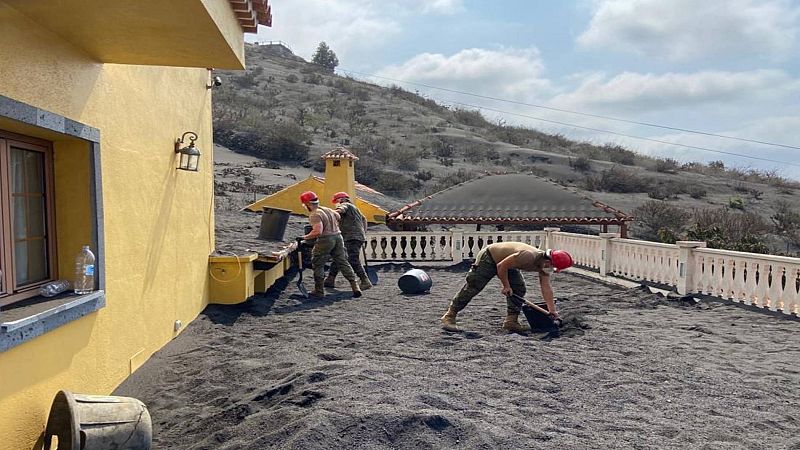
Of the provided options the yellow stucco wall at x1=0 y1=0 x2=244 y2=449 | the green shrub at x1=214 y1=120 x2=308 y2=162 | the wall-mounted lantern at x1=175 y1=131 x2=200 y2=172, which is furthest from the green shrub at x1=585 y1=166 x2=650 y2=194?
the yellow stucco wall at x1=0 y1=0 x2=244 y2=449

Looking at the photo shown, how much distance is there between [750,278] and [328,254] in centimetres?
688

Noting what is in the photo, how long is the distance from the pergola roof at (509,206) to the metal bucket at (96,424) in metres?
14.1

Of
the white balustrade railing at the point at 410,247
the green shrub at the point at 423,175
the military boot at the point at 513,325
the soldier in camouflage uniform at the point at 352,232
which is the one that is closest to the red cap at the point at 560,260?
the military boot at the point at 513,325

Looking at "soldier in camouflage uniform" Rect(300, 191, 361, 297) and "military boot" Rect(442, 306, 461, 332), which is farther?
"soldier in camouflage uniform" Rect(300, 191, 361, 297)

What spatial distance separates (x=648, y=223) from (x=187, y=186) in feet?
78.7

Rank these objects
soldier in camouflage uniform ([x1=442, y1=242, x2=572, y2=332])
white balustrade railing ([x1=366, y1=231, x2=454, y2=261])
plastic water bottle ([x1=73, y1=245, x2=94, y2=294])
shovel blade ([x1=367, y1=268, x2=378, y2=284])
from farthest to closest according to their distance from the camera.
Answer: white balustrade railing ([x1=366, y1=231, x2=454, y2=261]), shovel blade ([x1=367, y1=268, x2=378, y2=284]), soldier in camouflage uniform ([x1=442, y1=242, x2=572, y2=332]), plastic water bottle ([x1=73, y1=245, x2=94, y2=294])

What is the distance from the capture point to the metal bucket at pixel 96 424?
3543 mm

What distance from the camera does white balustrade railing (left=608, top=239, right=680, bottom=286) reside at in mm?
11312

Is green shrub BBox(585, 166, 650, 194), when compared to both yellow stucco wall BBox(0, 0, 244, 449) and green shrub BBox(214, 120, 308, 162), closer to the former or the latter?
green shrub BBox(214, 120, 308, 162)

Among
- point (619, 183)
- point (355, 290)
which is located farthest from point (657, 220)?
point (355, 290)

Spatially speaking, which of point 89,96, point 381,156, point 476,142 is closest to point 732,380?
point 89,96

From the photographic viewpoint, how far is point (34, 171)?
4.37 metres

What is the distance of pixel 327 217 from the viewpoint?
→ 33.6 ft

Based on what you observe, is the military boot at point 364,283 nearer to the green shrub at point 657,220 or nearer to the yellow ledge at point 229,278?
the yellow ledge at point 229,278
